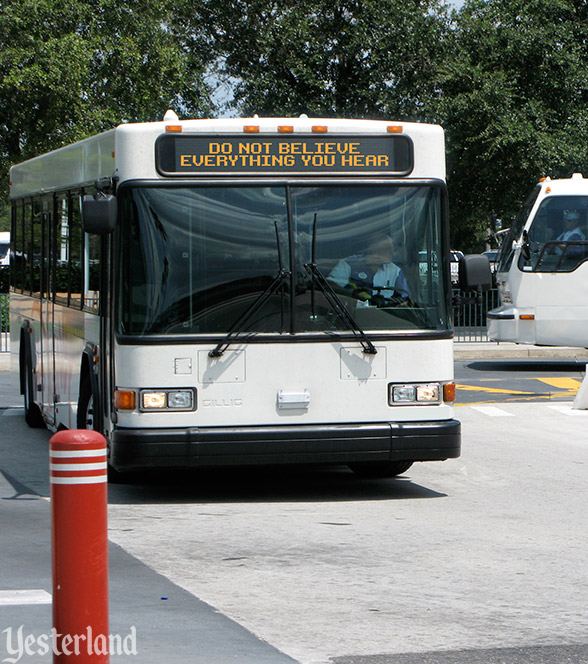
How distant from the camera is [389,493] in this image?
10070 mm

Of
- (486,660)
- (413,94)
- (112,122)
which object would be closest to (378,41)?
(413,94)

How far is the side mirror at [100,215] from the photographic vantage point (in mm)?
8867

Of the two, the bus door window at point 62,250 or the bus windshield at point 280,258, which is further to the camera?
the bus door window at point 62,250

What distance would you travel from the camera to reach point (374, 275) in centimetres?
936

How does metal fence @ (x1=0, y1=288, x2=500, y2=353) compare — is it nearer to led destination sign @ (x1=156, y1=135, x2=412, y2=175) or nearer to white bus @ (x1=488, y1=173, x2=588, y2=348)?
white bus @ (x1=488, y1=173, x2=588, y2=348)

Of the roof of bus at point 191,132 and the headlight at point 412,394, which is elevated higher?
the roof of bus at point 191,132

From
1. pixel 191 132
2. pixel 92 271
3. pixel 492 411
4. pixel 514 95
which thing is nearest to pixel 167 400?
pixel 92 271

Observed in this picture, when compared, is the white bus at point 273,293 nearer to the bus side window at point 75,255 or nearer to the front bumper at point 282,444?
the front bumper at point 282,444

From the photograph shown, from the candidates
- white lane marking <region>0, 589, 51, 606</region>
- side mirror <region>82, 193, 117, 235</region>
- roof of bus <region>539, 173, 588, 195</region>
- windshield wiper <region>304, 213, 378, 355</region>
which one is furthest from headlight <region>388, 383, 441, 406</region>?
roof of bus <region>539, 173, 588, 195</region>

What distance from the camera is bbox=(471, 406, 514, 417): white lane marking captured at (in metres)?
15.5

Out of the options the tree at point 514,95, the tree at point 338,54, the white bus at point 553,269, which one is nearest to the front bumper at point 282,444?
the white bus at point 553,269

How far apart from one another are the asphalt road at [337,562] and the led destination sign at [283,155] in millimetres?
2434

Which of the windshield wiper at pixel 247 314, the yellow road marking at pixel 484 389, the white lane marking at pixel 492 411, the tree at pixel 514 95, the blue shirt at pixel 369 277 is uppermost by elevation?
the tree at pixel 514 95

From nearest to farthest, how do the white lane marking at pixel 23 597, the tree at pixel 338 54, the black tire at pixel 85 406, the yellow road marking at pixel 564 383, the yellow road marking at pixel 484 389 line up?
1. the white lane marking at pixel 23 597
2. the black tire at pixel 85 406
3. the yellow road marking at pixel 484 389
4. the yellow road marking at pixel 564 383
5. the tree at pixel 338 54
